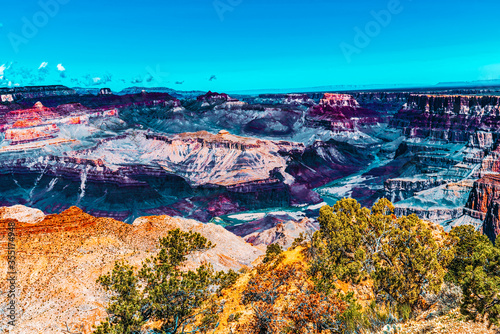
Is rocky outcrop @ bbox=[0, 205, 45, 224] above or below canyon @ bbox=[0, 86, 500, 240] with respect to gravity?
above

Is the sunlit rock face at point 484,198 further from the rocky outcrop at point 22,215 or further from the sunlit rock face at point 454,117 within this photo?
the sunlit rock face at point 454,117

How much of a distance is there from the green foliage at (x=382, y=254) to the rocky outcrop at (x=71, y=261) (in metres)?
15.7

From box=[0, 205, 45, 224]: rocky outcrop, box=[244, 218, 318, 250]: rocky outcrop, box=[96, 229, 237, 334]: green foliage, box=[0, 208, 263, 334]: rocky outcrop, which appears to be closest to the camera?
box=[96, 229, 237, 334]: green foliage

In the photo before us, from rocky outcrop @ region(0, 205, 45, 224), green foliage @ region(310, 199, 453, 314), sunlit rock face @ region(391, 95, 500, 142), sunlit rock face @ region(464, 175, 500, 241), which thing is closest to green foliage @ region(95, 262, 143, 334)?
green foliage @ region(310, 199, 453, 314)

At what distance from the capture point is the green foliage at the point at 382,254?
1830 cm

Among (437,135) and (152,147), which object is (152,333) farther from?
(437,135)

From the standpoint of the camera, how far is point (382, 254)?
2166 centimetres

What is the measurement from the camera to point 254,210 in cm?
9219

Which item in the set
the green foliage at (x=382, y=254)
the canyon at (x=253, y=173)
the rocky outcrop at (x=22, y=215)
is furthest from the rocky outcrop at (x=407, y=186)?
the rocky outcrop at (x=22, y=215)

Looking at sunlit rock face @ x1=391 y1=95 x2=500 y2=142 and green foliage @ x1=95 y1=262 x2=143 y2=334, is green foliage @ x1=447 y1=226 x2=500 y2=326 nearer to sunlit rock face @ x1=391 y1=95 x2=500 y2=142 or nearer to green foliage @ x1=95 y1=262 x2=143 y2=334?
green foliage @ x1=95 y1=262 x2=143 y2=334

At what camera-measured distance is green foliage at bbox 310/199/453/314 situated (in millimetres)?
18297

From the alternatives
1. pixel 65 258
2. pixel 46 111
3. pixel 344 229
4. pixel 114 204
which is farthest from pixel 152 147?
pixel 344 229

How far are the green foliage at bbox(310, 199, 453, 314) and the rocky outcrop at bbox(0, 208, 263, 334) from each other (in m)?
15.7

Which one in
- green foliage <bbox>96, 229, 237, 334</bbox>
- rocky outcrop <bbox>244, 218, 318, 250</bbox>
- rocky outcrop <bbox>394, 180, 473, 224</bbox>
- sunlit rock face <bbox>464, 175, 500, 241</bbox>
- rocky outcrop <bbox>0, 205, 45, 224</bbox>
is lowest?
rocky outcrop <bbox>244, 218, 318, 250</bbox>
